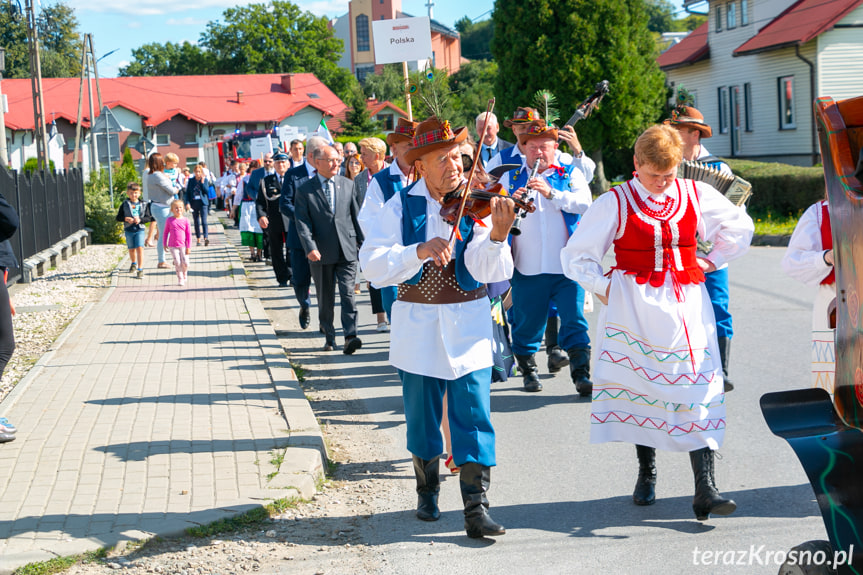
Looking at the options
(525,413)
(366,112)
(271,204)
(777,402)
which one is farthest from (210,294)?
(366,112)

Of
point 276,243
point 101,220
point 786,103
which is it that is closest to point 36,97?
point 101,220

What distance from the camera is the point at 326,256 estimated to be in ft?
33.0

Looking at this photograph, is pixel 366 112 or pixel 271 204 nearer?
pixel 271 204

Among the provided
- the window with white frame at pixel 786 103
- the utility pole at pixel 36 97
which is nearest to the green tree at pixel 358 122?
the window with white frame at pixel 786 103

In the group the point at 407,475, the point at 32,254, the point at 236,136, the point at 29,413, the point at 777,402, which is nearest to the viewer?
the point at 777,402

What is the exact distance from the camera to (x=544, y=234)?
7.84 meters

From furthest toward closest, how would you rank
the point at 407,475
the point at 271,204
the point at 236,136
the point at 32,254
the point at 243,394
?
the point at 236,136, the point at 32,254, the point at 271,204, the point at 243,394, the point at 407,475

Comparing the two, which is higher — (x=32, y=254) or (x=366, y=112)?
(x=366, y=112)

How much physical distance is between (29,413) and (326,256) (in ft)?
11.7

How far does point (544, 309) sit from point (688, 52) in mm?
36908

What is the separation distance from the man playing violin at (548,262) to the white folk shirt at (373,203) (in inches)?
33.5

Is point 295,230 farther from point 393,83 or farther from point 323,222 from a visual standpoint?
point 393,83

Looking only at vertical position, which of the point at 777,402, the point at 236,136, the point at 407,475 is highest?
the point at 236,136

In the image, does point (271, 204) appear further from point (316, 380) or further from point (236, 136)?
point (236, 136)
